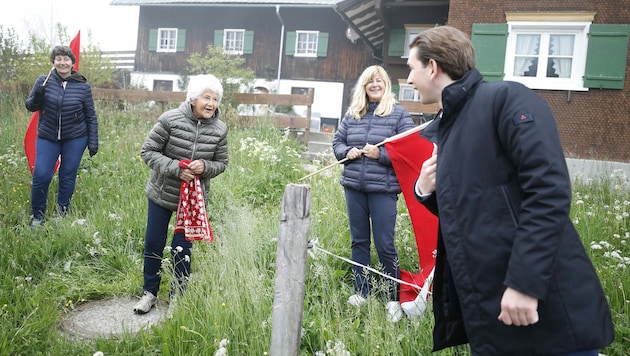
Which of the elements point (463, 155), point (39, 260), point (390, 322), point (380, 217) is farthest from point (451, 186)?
point (39, 260)

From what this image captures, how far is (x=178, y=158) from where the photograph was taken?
3777 mm

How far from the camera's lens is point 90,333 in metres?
3.52

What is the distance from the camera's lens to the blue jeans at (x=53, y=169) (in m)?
5.63

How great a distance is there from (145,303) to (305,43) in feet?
71.3

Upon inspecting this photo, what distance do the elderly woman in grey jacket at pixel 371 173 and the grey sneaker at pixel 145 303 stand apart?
154 centimetres

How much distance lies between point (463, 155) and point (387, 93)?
2.35m

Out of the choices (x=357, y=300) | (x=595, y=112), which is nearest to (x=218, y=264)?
(x=357, y=300)

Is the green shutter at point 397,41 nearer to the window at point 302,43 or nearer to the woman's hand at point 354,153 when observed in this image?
the window at point 302,43

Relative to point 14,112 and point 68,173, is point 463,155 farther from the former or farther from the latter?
point 14,112

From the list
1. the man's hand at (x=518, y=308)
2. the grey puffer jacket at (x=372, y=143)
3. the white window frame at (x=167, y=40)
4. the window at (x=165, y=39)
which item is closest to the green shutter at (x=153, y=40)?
the window at (x=165, y=39)

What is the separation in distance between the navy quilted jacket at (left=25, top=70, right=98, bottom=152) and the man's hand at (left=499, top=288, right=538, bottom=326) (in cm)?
538

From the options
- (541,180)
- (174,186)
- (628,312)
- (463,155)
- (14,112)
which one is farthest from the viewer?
(14,112)

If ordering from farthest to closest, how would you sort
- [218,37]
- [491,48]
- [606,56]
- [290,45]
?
[218,37], [290,45], [491,48], [606,56]

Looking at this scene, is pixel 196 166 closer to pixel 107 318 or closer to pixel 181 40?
pixel 107 318
